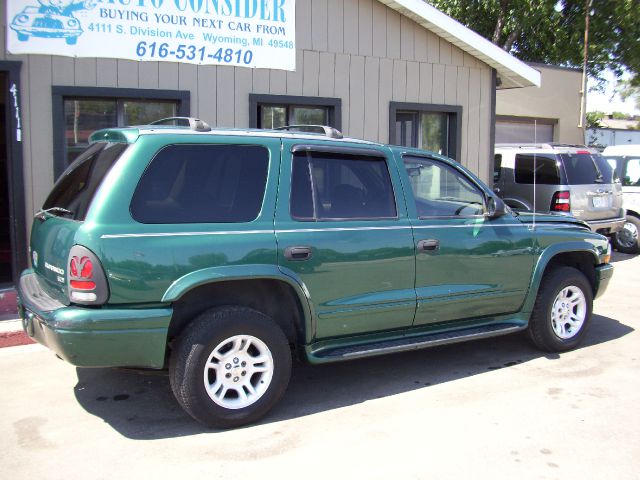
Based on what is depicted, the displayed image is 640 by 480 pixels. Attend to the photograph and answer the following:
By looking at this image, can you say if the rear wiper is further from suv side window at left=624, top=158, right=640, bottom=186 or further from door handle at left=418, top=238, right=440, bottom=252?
suv side window at left=624, top=158, right=640, bottom=186

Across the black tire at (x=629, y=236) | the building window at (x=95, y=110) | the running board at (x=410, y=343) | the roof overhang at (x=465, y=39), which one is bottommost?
the running board at (x=410, y=343)

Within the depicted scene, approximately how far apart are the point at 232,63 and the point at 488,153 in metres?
4.55

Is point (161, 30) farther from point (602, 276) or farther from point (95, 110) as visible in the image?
point (602, 276)

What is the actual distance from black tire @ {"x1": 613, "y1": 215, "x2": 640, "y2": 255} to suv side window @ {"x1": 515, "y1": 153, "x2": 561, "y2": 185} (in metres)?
2.47

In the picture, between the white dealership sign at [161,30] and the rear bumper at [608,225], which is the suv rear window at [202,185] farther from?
the rear bumper at [608,225]

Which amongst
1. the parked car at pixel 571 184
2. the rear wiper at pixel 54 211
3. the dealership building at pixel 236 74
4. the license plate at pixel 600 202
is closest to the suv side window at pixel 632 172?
the parked car at pixel 571 184

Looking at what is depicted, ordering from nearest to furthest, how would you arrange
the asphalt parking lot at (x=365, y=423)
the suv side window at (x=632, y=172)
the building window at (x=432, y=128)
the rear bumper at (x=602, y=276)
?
the asphalt parking lot at (x=365, y=423) < the rear bumper at (x=602, y=276) < the building window at (x=432, y=128) < the suv side window at (x=632, y=172)

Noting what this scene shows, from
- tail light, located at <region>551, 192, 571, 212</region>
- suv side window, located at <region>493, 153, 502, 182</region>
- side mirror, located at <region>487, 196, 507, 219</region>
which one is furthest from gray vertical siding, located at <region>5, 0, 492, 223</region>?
side mirror, located at <region>487, 196, 507, 219</region>

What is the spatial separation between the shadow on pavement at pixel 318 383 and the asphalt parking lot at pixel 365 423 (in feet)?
0.05

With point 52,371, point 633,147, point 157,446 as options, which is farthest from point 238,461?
point 633,147

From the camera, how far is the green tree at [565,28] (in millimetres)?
20672

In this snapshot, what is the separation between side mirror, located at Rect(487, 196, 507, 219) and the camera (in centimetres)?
538

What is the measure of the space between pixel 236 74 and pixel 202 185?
4319mm

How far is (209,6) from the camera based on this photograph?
787 centimetres
